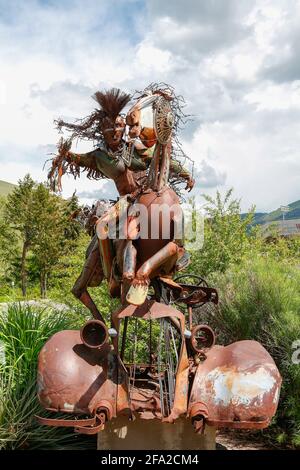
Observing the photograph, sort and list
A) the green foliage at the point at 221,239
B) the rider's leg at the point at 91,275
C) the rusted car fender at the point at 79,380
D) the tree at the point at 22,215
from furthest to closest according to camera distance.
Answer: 1. the tree at the point at 22,215
2. the green foliage at the point at 221,239
3. the rider's leg at the point at 91,275
4. the rusted car fender at the point at 79,380

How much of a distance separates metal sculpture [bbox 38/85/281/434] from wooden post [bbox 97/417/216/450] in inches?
13.0

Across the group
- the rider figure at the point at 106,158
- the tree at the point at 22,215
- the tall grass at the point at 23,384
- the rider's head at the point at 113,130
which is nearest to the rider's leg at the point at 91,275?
the rider figure at the point at 106,158

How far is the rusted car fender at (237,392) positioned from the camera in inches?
155

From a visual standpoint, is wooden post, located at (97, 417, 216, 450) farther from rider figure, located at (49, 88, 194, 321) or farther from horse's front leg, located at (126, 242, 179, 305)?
horse's front leg, located at (126, 242, 179, 305)

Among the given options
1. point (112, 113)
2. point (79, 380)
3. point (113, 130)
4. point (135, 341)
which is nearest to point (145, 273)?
point (135, 341)

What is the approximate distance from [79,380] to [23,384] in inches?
93.1

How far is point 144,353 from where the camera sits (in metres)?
8.24

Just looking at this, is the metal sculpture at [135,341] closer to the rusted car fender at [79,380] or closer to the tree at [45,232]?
the rusted car fender at [79,380]

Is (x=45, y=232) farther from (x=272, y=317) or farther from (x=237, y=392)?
(x=237, y=392)

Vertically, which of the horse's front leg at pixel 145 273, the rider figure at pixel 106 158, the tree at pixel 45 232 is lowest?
the horse's front leg at pixel 145 273

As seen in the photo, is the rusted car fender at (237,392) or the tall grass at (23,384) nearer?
the rusted car fender at (237,392)

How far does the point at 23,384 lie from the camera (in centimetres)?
616
